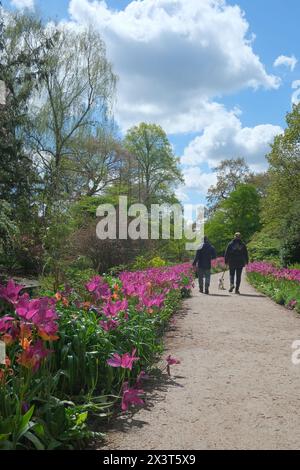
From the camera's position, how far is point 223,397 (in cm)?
416

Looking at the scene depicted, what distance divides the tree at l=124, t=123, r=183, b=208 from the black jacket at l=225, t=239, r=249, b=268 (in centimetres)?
3118

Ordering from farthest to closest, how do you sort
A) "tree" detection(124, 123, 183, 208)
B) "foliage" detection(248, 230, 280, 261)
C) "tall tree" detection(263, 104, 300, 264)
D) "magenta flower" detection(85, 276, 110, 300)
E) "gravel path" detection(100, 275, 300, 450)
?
"tree" detection(124, 123, 183, 208) → "tall tree" detection(263, 104, 300, 264) → "foliage" detection(248, 230, 280, 261) → "magenta flower" detection(85, 276, 110, 300) → "gravel path" detection(100, 275, 300, 450)

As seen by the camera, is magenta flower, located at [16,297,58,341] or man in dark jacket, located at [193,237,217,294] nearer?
magenta flower, located at [16,297,58,341]

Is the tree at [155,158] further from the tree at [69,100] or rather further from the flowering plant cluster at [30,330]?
the flowering plant cluster at [30,330]

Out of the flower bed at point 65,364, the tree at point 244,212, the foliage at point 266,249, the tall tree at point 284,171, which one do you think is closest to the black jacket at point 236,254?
the flower bed at point 65,364

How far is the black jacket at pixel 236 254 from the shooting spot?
13.8 m

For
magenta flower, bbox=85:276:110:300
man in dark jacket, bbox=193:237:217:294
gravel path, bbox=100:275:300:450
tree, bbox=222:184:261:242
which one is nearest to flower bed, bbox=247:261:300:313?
man in dark jacket, bbox=193:237:217:294

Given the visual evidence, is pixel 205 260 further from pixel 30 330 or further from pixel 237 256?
pixel 30 330

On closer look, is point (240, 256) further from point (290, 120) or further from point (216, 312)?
point (290, 120)

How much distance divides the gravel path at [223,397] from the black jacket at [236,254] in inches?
243

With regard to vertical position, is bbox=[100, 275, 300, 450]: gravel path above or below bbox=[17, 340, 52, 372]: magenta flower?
below

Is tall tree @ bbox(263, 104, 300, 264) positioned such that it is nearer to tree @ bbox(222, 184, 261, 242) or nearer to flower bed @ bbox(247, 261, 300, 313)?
tree @ bbox(222, 184, 261, 242)

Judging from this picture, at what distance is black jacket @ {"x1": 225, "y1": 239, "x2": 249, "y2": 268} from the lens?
1384 centimetres

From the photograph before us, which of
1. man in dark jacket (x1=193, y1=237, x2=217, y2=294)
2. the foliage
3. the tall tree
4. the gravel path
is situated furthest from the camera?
the tall tree
